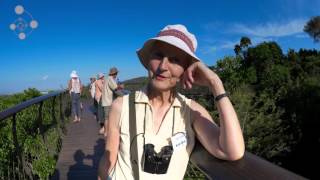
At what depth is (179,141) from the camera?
6.94 feet

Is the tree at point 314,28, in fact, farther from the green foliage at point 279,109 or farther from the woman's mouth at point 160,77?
the woman's mouth at point 160,77

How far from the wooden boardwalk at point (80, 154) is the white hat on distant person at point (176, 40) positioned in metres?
4.23

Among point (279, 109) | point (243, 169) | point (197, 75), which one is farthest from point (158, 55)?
point (279, 109)

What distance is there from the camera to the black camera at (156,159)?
2.07 meters

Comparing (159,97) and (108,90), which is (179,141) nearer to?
(159,97)

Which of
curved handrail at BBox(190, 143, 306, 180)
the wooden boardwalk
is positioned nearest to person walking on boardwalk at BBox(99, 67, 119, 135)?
the wooden boardwalk

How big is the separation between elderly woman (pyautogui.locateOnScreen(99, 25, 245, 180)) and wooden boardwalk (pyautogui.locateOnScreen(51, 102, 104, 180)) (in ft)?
13.6

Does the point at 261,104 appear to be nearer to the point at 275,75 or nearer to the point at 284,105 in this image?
the point at 284,105

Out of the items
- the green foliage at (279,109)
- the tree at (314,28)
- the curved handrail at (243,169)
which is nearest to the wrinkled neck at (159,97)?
the curved handrail at (243,169)

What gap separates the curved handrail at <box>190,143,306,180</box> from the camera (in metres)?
1.31

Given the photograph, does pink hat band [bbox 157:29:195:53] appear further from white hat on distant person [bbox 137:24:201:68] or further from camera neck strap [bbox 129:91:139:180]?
camera neck strap [bbox 129:91:139:180]

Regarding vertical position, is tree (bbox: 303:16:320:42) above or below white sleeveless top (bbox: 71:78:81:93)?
above

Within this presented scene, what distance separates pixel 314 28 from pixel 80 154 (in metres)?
56.5

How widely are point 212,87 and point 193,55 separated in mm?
201
